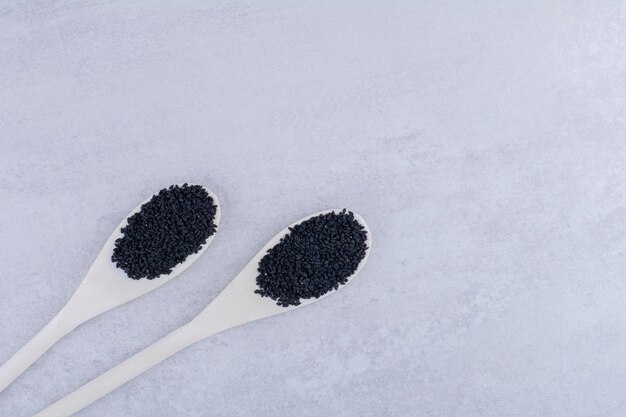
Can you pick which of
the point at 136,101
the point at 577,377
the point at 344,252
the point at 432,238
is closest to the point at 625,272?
the point at 577,377

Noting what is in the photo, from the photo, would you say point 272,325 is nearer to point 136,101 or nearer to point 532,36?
point 136,101

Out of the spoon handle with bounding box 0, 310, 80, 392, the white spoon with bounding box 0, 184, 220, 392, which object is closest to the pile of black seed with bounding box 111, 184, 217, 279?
the white spoon with bounding box 0, 184, 220, 392

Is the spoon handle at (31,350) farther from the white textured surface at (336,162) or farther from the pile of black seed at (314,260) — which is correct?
the pile of black seed at (314,260)

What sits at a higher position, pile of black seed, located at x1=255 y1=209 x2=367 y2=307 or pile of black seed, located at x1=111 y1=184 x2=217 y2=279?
pile of black seed, located at x1=111 y1=184 x2=217 y2=279

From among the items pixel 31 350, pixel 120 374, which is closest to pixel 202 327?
pixel 120 374

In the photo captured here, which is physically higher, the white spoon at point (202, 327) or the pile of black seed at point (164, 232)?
the pile of black seed at point (164, 232)

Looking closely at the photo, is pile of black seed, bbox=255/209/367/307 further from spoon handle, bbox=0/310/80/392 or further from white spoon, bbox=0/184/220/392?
spoon handle, bbox=0/310/80/392

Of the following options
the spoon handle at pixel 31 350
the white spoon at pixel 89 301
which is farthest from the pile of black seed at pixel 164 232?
the spoon handle at pixel 31 350
